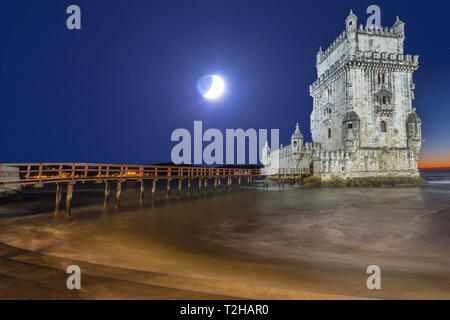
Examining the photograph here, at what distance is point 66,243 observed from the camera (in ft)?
25.7

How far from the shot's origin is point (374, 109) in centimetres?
3597

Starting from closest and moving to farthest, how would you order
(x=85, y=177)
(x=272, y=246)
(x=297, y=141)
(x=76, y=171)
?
(x=272, y=246) → (x=85, y=177) → (x=76, y=171) → (x=297, y=141)

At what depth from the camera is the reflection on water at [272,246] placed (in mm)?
5336

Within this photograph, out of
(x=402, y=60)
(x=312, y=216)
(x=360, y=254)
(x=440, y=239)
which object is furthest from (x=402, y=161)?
(x=360, y=254)

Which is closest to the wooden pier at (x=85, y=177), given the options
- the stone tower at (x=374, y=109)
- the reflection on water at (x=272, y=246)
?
the reflection on water at (x=272, y=246)

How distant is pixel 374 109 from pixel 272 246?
33854 millimetres

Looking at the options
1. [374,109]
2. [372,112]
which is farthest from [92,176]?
[374,109]

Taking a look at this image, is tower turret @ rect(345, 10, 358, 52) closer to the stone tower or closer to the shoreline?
the stone tower

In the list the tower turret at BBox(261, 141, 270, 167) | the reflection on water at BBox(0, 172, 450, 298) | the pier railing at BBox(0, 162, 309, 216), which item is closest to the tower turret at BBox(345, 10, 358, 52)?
the pier railing at BBox(0, 162, 309, 216)

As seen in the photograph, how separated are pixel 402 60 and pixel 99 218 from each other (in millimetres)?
39981

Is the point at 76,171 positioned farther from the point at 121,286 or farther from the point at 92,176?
the point at 121,286

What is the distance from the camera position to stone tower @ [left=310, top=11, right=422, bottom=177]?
3541 centimetres

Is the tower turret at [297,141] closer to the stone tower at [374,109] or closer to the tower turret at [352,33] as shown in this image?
the stone tower at [374,109]

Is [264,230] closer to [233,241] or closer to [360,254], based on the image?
[233,241]
